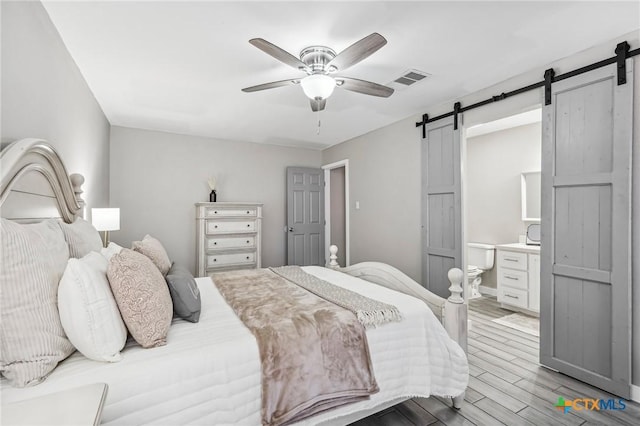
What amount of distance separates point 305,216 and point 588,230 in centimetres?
382

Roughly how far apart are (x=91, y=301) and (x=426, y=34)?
240 centimetres

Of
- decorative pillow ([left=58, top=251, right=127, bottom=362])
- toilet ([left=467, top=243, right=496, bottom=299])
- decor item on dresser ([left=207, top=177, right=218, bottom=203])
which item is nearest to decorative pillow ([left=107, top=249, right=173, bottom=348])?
decorative pillow ([left=58, top=251, right=127, bottom=362])

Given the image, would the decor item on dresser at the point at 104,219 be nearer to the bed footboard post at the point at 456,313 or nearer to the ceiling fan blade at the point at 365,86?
the ceiling fan blade at the point at 365,86

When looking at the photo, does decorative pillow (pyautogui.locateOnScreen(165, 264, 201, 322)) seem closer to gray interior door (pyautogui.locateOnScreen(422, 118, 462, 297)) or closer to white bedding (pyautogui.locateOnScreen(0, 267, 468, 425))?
white bedding (pyautogui.locateOnScreen(0, 267, 468, 425))

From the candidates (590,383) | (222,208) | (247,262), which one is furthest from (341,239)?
(590,383)

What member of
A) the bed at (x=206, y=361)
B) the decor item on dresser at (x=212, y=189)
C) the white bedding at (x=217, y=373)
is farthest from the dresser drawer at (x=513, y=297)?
the decor item on dresser at (x=212, y=189)

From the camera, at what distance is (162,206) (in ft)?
14.5

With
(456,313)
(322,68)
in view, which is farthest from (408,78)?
(456,313)

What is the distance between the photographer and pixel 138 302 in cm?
137

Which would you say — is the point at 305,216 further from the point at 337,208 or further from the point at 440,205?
the point at 440,205

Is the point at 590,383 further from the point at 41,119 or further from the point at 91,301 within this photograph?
the point at 41,119

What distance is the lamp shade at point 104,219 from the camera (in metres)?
2.87

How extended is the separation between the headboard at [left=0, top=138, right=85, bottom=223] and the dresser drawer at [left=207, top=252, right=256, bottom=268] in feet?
7.38

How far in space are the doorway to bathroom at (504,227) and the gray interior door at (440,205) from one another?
0.36 ft
